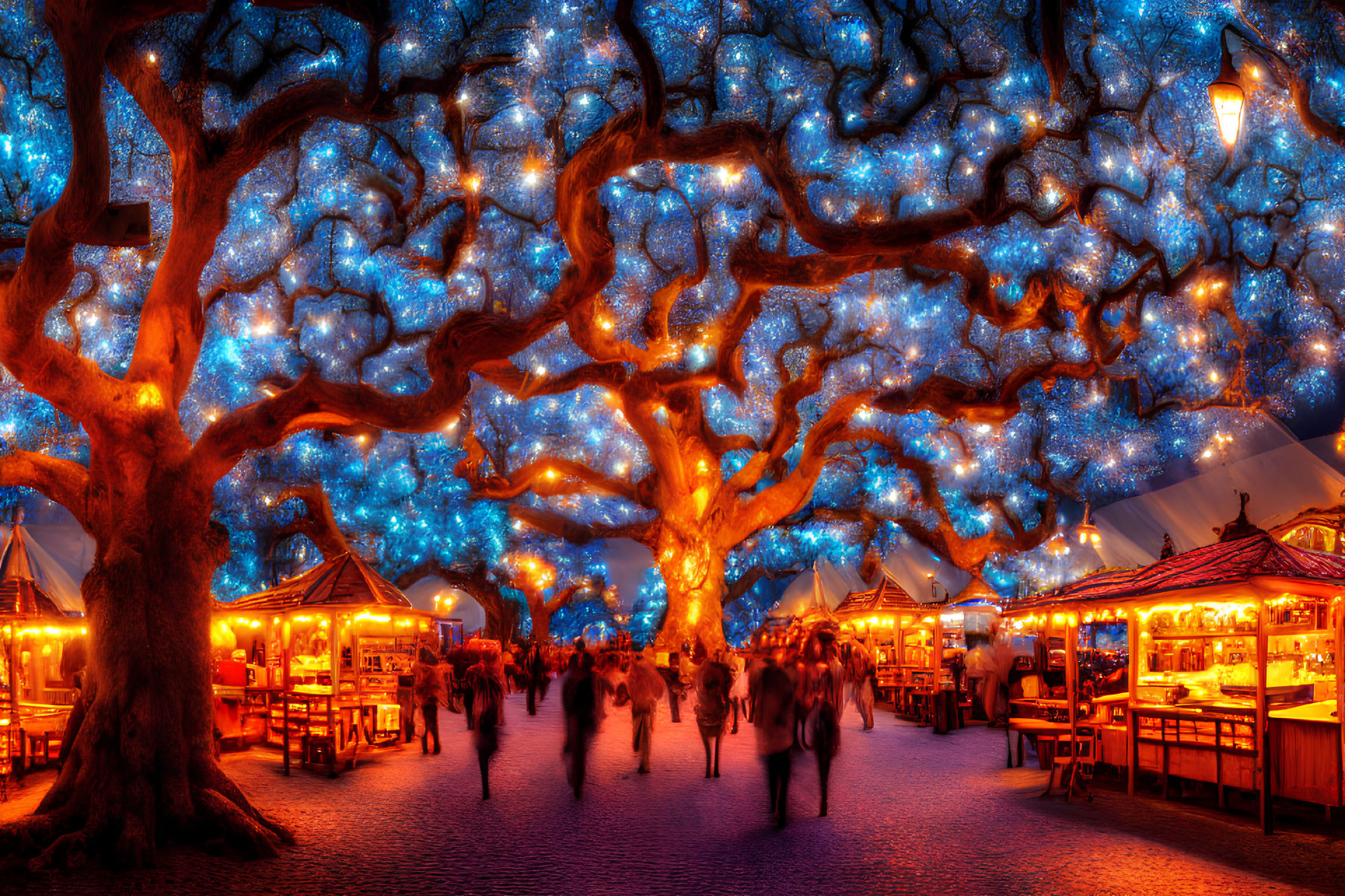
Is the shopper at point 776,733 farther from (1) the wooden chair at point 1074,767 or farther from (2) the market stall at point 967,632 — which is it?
(2) the market stall at point 967,632

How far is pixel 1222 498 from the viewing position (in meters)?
23.3

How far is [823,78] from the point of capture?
55.9 ft

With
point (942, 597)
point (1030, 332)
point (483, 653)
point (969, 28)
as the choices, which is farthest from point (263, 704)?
point (1030, 332)

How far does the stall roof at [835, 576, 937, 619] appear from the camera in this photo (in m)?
24.2

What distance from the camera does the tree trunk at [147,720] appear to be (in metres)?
8.16

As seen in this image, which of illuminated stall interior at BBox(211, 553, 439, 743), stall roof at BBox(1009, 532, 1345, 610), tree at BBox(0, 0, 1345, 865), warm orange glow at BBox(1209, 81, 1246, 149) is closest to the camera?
warm orange glow at BBox(1209, 81, 1246, 149)

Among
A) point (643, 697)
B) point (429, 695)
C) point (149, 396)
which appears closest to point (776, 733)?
point (643, 697)

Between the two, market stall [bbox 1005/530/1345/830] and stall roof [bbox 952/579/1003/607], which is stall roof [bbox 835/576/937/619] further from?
market stall [bbox 1005/530/1345/830]

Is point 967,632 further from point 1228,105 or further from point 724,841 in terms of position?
point 1228,105

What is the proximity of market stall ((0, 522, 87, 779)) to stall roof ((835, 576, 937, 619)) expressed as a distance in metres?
16.9

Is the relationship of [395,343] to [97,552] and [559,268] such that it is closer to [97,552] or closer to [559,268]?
[559,268]

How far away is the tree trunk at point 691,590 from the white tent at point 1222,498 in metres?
9.51

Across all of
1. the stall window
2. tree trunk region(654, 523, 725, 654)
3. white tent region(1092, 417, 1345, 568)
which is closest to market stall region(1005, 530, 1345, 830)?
the stall window

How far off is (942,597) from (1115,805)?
17702mm
